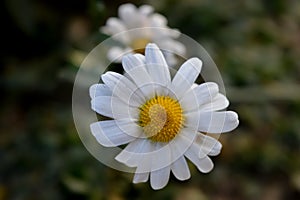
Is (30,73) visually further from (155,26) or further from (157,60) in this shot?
(157,60)

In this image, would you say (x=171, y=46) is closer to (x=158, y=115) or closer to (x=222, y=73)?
(x=222, y=73)

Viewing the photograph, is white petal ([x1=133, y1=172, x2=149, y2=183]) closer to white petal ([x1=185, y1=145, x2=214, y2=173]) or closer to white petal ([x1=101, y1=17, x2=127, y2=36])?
white petal ([x1=185, y1=145, x2=214, y2=173])

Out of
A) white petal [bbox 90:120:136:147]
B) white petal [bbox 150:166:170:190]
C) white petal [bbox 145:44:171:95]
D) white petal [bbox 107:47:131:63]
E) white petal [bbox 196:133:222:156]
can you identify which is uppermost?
white petal [bbox 145:44:171:95]

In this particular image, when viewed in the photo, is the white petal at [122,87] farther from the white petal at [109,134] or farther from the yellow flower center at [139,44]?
the yellow flower center at [139,44]

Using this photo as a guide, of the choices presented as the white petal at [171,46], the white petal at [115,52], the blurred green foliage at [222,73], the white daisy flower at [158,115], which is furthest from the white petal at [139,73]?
the blurred green foliage at [222,73]

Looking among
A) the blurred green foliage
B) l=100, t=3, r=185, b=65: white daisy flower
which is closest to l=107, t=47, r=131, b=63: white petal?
l=100, t=3, r=185, b=65: white daisy flower

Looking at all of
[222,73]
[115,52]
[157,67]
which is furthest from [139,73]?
[222,73]
